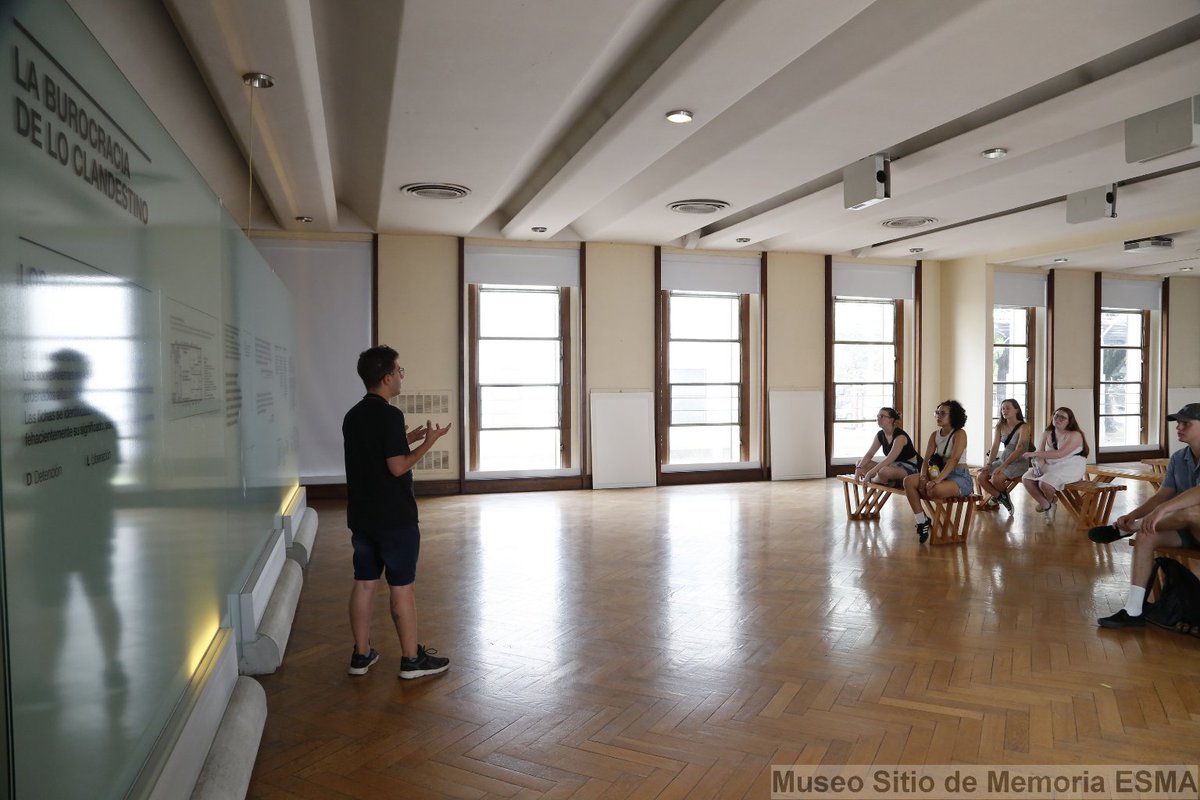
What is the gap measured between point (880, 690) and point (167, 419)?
293 centimetres

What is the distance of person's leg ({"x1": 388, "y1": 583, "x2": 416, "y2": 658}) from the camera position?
11.7ft

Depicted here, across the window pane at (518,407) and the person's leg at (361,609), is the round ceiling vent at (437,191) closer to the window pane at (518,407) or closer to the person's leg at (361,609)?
the window pane at (518,407)

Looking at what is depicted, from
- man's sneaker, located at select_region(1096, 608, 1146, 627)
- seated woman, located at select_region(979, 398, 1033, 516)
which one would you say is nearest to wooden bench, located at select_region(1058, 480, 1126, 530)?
seated woman, located at select_region(979, 398, 1033, 516)

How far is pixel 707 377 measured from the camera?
35.5 ft

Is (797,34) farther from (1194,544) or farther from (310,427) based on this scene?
(310,427)

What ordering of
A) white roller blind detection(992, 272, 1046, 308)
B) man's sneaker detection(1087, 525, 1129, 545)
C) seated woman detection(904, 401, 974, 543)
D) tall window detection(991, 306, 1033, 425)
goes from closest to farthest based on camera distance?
man's sneaker detection(1087, 525, 1129, 545) → seated woman detection(904, 401, 974, 543) → white roller blind detection(992, 272, 1046, 308) → tall window detection(991, 306, 1033, 425)

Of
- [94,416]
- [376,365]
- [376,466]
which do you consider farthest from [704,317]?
[94,416]

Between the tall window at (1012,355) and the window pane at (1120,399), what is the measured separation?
5.49 feet

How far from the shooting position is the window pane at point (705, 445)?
1074cm

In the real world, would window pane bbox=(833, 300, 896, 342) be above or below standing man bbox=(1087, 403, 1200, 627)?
above

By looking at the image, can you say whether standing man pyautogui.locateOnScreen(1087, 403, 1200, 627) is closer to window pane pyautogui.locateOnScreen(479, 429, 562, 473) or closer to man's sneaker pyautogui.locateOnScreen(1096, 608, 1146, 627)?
man's sneaker pyautogui.locateOnScreen(1096, 608, 1146, 627)

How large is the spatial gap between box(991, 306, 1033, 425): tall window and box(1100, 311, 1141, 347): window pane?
1504mm

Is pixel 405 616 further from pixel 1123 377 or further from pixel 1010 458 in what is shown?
pixel 1123 377

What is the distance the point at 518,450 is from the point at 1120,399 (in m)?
9.87
